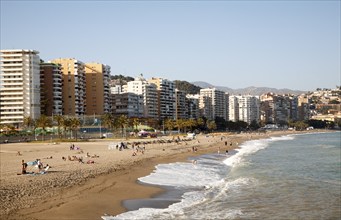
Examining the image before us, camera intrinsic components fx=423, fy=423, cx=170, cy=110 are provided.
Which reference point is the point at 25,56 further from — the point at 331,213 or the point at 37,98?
the point at 331,213

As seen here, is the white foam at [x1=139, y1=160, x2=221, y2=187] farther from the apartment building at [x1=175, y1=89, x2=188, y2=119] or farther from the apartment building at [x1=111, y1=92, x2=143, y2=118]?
the apartment building at [x1=175, y1=89, x2=188, y2=119]

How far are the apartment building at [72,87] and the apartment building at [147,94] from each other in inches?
1197

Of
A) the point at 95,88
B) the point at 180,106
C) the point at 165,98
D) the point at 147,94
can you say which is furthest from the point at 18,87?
the point at 180,106

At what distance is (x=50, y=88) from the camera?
358 ft

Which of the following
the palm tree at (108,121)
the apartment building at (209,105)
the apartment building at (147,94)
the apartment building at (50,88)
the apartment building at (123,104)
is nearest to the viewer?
the palm tree at (108,121)

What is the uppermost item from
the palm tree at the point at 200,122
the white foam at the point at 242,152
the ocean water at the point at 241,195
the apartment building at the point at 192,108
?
the apartment building at the point at 192,108

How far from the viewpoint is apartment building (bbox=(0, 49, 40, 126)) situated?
100750mm

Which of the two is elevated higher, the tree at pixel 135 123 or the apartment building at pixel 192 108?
the apartment building at pixel 192 108

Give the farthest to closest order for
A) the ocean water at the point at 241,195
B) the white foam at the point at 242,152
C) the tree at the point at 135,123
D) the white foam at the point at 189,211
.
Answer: the tree at the point at 135,123
the white foam at the point at 242,152
the ocean water at the point at 241,195
the white foam at the point at 189,211

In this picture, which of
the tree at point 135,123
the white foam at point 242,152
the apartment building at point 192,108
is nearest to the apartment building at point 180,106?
the apartment building at point 192,108

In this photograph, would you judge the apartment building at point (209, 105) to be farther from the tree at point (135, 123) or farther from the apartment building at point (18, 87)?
the apartment building at point (18, 87)

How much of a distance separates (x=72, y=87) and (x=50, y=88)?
6.45m

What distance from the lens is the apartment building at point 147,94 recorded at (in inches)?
5699

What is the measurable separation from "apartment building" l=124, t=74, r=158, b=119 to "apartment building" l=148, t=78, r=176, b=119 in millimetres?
2585
